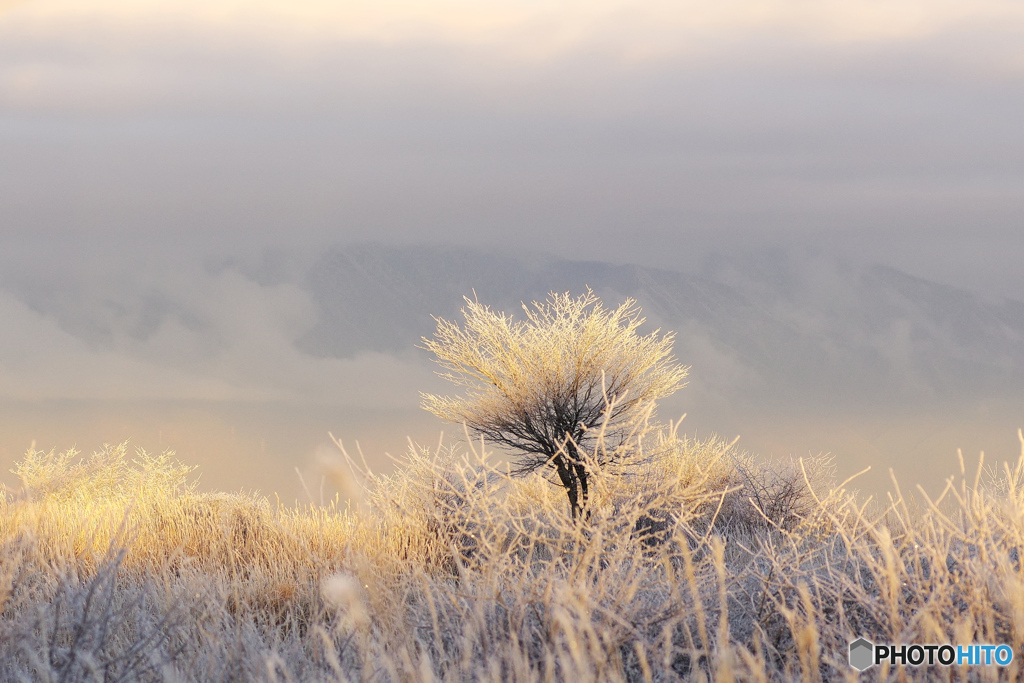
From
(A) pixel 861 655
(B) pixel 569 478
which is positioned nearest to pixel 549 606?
(A) pixel 861 655

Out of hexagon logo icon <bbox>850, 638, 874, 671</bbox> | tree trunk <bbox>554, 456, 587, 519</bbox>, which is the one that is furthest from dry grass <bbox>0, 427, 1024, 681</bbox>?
tree trunk <bbox>554, 456, 587, 519</bbox>

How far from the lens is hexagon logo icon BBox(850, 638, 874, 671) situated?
414 centimetres

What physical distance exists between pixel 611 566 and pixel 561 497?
305 inches

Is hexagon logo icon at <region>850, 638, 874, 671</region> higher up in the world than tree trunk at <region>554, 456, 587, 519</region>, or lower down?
lower down

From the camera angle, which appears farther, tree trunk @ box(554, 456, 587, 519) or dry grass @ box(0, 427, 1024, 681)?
tree trunk @ box(554, 456, 587, 519)

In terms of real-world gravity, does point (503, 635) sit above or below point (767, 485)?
below

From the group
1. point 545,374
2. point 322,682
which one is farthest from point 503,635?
point 545,374

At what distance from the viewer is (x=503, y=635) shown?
4543 mm

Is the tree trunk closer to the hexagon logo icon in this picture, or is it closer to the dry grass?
the dry grass

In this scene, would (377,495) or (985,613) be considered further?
(377,495)

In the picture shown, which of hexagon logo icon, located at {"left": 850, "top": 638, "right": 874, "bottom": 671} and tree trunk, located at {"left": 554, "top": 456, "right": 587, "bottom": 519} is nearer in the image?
hexagon logo icon, located at {"left": 850, "top": 638, "right": 874, "bottom": 671}

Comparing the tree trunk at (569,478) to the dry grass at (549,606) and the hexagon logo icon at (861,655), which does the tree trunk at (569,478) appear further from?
the hexagon logo icon at (861,655)

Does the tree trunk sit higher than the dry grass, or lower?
higher

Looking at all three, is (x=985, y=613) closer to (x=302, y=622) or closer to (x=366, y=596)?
(x=366, y=596)
